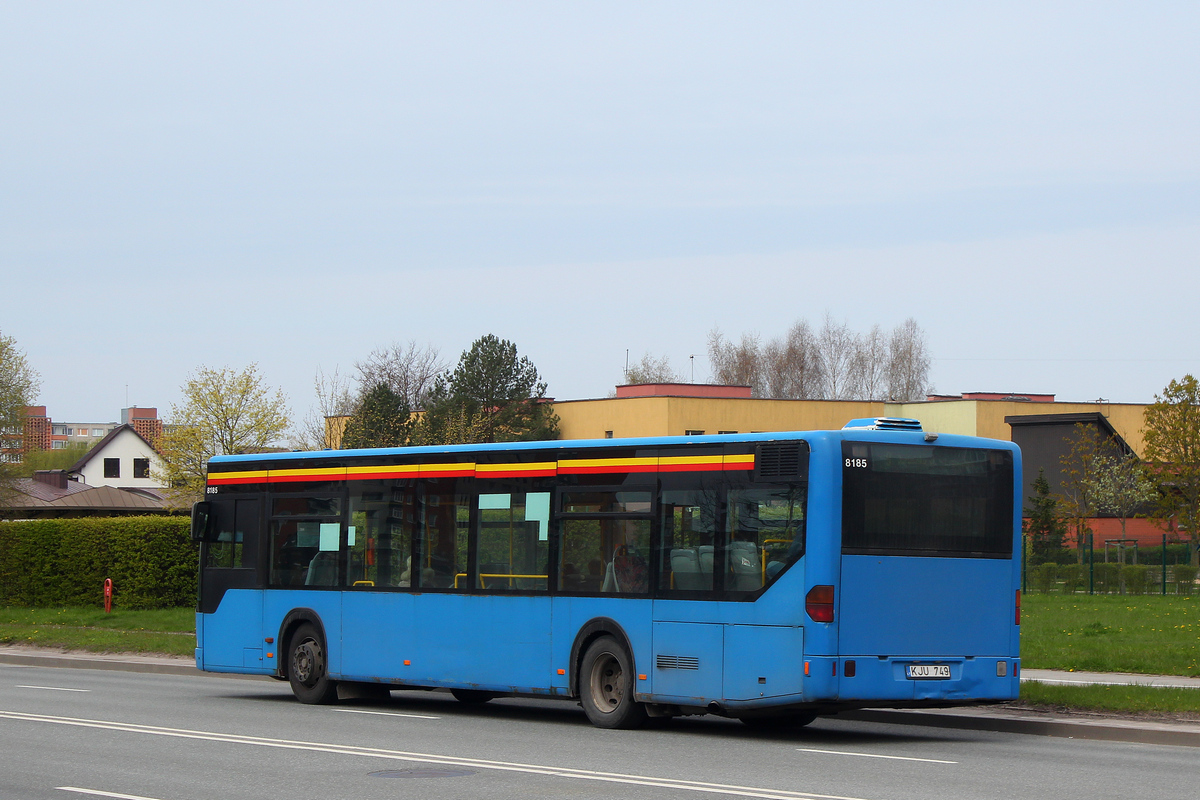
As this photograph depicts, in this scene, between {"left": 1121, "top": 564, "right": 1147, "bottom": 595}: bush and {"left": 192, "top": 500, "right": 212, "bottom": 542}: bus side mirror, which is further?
{"left": 1121, "top": 564, "right": 1147, "bottom": 595}: bush

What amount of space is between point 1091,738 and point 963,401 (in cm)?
6568

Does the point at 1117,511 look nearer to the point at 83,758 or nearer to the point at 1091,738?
the point at 1091,738

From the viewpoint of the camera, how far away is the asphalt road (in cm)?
1003

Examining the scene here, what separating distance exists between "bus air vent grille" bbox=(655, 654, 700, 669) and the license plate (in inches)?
73.5

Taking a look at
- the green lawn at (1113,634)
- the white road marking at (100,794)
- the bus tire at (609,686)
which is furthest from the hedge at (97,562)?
the white road marking at (100,794)

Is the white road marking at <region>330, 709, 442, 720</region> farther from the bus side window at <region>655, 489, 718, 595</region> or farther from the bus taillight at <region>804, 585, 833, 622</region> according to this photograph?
the bus taillight at <region>804, 585, 833, 622</region>

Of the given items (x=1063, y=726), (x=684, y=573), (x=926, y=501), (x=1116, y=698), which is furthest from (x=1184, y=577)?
(x=684, y=573)

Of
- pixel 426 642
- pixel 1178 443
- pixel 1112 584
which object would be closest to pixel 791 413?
pixel 1178 443

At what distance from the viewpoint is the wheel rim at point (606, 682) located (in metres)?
14.5

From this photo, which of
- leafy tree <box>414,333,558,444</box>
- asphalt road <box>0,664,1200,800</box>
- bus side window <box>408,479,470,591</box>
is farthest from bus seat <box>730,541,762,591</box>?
leafy tree <box>414,333,558,444</box>

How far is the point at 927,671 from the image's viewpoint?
1341 centimetres

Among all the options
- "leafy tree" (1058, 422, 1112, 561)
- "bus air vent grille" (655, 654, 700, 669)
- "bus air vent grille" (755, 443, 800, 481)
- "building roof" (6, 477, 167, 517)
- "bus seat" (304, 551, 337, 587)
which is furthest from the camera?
"building roof" (6, 477, 167, 517)

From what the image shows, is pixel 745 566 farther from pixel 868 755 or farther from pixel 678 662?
pixel 868 755

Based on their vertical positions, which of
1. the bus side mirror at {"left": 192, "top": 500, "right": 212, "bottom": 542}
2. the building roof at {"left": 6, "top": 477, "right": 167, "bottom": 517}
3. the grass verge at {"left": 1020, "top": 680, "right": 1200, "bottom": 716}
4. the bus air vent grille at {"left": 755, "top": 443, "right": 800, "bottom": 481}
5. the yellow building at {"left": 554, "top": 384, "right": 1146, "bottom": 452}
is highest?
the yellow building at {"left": 554, "top": 384, "right": 1146, "bottom": 452}
